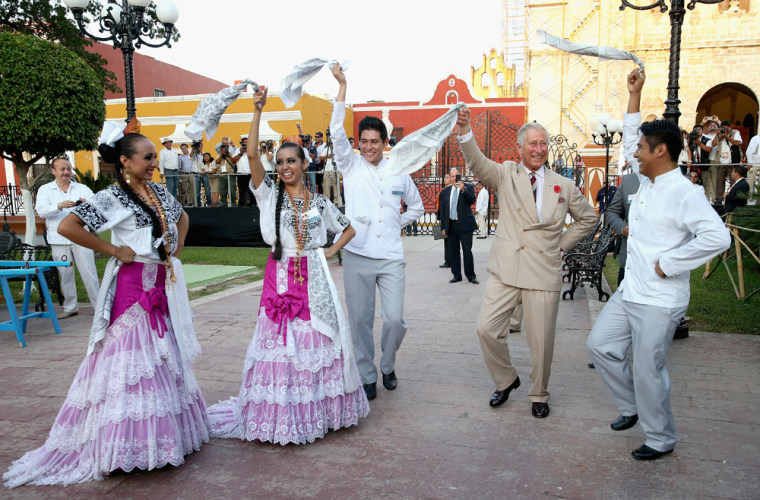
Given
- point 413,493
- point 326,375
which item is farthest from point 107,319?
point 413,493

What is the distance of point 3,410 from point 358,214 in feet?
9.78

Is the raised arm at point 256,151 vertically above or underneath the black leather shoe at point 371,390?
above

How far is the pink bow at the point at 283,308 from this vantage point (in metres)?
3.61

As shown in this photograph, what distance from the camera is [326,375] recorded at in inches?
142

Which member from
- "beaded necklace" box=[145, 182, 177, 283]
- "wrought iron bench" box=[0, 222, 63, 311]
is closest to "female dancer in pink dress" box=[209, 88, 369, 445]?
"beaded necklace" box=[145, 182, 177, 283]

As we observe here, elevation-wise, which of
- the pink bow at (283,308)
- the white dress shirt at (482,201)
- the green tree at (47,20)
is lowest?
the pink bow at (283,308)

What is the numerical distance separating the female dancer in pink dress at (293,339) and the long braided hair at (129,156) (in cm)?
67

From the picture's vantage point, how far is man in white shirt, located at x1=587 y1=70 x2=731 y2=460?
10.3 feet

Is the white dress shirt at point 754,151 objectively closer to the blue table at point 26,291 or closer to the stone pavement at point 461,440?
the stone pavement at point 461,440

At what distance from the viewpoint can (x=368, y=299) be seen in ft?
14.3

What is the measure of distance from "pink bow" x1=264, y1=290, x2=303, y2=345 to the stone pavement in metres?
0.81

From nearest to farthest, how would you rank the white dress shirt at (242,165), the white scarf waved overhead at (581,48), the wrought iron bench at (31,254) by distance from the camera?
the white scarf waved overhead at (581,48) < the wrought iron bench at (31,254) < the white dress shirt at (242,165)

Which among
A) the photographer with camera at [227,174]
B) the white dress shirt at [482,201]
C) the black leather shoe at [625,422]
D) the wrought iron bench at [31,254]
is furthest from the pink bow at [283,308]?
the photographer with camera at [227,174]

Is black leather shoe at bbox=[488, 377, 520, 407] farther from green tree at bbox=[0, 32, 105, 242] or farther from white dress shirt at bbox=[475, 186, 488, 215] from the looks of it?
green tree at bbox=[0, 32, 105, 242]
